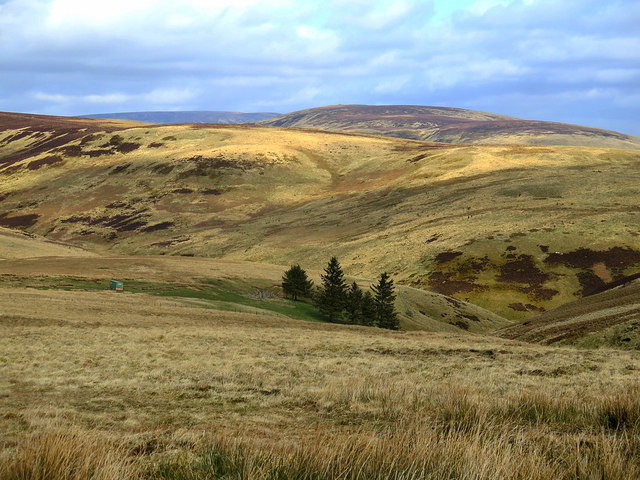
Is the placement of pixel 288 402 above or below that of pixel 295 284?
above

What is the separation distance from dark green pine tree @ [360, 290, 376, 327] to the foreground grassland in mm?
14546

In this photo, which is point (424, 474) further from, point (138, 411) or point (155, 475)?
point (138, 411)

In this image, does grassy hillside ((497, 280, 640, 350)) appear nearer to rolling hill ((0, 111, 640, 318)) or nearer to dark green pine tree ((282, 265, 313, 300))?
dark green pine tree ((282, 265, 313, 300))

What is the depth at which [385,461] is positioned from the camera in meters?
5.04

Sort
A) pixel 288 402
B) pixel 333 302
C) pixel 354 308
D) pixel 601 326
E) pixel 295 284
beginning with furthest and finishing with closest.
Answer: pixel 295 284, pixel 354 308, pixel 333 302, pixel 601 326, pixel 288 402

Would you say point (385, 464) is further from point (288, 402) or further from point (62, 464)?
point (288, 402)

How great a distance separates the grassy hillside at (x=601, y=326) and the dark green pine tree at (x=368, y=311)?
15.1 metres

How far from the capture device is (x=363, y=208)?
134250 mm

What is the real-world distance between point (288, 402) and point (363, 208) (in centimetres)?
→ 12200

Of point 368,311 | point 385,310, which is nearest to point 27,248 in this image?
point 368,311

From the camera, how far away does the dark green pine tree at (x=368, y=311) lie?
5509 centimetres

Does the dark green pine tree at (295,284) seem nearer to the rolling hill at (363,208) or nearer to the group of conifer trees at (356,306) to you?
the group of conifer trees at (356,306)

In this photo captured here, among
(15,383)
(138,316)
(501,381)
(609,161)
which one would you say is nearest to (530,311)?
(138,316)

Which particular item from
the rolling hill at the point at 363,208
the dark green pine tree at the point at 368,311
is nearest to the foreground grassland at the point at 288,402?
the dark green pine tree at the point at 368,311
